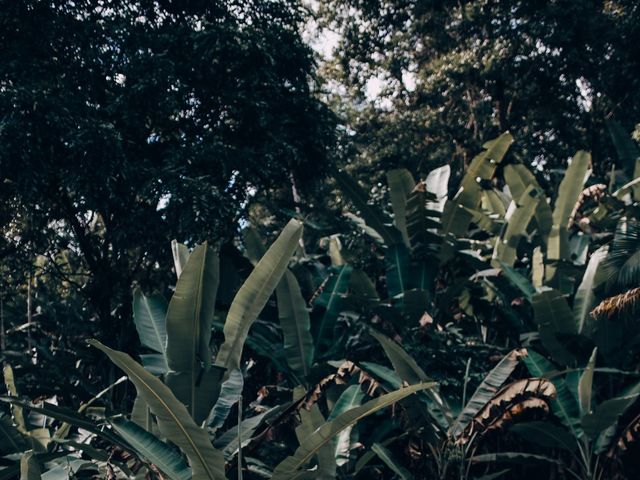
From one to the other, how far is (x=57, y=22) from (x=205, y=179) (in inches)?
117

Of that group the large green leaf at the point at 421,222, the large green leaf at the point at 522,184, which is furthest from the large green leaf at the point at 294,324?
the large green leaf at the point at 522,184

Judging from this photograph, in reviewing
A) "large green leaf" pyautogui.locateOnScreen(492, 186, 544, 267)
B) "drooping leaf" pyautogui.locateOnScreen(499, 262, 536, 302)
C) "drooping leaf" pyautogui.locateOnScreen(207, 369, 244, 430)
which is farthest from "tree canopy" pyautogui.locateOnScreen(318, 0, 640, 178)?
"drooping leaf" pyautogui.locateOnScreen(207, 369, 244, 430)

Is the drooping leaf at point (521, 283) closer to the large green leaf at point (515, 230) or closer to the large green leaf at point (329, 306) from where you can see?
the large green leaf at point (515, 230)

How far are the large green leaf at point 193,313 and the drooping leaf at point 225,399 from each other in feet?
1.14

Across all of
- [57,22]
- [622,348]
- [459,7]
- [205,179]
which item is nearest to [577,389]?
[622,348]

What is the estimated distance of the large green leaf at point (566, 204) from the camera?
8.55m

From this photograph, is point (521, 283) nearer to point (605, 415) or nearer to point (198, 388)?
point (605, 415)

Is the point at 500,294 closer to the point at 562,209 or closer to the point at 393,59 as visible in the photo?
the point at 562,209

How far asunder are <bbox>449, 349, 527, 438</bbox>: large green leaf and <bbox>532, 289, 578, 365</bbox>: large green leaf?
1.08 metres

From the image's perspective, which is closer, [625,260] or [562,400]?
[625,260]

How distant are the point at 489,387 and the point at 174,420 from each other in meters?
2.84

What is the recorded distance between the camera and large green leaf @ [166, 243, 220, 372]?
16.6ft

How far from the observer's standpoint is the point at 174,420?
4547 millimetres

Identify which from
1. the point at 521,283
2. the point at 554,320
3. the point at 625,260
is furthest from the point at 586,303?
the point at 625,260
